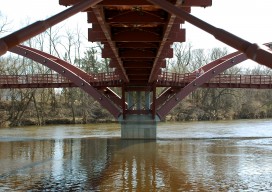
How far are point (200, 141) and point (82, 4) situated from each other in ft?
71.5

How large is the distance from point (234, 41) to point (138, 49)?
13614mm

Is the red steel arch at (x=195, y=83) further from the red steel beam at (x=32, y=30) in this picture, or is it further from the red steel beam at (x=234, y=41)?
the red steel beam at (x=32, y=30)

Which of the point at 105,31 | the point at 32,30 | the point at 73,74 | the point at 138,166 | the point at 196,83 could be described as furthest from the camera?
the point at 196,83

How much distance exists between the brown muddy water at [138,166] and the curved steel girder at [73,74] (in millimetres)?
4617

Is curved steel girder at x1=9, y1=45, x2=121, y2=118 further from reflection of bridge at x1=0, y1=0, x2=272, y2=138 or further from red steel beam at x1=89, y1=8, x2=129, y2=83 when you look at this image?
red steel beam at x1=89, y1=8, x2=129, y2=83

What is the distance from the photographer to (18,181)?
1439 cm

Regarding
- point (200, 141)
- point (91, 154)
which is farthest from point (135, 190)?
point (200, 141)

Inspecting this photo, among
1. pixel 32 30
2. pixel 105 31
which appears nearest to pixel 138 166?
pixel 105 31

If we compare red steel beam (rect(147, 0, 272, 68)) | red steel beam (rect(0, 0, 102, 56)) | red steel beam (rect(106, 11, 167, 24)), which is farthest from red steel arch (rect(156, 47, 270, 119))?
red steel beam (rect(0, 0, 102, 56))

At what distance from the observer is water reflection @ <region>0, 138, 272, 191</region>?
1365 centimetres

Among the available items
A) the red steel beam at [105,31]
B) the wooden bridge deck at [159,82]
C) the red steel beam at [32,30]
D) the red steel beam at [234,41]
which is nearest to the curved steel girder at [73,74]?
the wooden bridge deck at [159,82]

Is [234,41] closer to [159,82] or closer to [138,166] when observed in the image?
[138,166]

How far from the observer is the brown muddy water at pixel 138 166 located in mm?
13602

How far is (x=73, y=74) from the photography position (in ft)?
105
